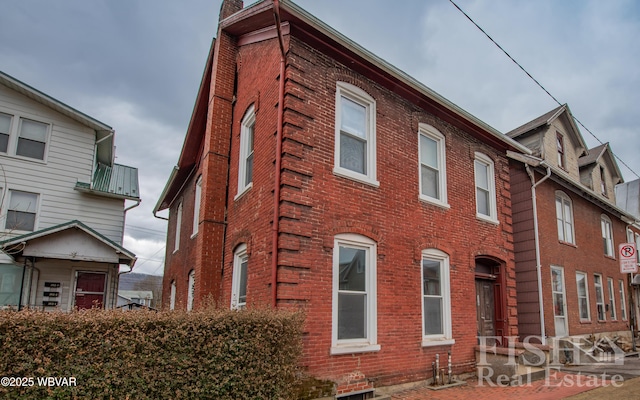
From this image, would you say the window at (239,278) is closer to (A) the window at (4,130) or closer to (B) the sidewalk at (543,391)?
(B) the sidewalk at (543,391)

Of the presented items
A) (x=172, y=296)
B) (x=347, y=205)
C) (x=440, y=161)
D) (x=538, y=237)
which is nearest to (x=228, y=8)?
(x=347, y=205)

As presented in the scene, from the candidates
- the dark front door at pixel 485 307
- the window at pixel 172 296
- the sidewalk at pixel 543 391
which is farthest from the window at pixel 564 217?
the window at pixel 172 296

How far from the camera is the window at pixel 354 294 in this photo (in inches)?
300

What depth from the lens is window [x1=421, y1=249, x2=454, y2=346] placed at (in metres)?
9.30

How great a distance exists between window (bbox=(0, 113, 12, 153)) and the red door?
15.6 feet

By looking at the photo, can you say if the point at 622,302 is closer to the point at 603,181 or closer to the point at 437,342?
the point at 603,181

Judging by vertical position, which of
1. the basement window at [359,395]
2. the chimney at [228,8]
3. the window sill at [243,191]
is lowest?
the basement window at [359,395]

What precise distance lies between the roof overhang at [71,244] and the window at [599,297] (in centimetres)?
1832

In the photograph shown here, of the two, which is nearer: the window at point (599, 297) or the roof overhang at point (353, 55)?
the roof overhang at point (353, 55)

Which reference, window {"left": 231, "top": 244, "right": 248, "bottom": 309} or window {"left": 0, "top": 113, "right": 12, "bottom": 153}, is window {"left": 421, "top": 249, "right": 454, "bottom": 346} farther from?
window {"left": 0, "top": 113, "right": 12, "bottom": 153}

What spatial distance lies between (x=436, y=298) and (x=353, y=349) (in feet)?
9.99

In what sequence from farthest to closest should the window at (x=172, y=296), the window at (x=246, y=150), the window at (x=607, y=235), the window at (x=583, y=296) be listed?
the window at (x=607, y=235) → the window at (x=172, y=296) → the window at (x=583, y=296) → the window at (x=246, y=150)

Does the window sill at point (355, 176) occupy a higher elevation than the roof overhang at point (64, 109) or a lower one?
lower

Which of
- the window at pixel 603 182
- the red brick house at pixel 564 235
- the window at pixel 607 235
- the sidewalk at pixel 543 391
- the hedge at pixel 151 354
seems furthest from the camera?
the window at pixel 603 182
